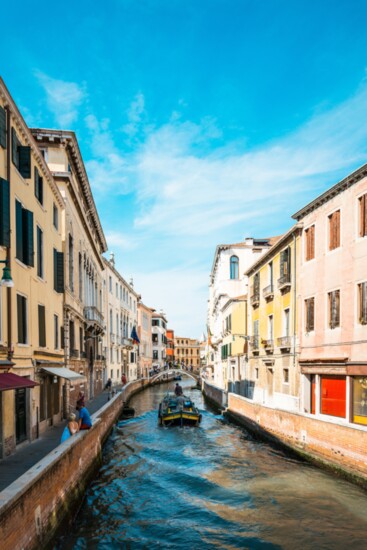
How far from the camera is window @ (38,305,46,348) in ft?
50.1

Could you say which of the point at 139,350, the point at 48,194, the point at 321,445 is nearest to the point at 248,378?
the point at 321,445

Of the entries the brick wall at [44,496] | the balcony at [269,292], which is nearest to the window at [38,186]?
the brick wall at [44,496]

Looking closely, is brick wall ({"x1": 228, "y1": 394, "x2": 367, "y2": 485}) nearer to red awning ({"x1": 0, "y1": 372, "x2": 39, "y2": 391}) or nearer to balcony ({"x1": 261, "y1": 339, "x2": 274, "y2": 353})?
balcony ({"x1": 261, "y1": 339, "x2": 274, "y2": 353})

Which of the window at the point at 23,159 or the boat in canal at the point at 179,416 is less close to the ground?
the window at the point at 23,159

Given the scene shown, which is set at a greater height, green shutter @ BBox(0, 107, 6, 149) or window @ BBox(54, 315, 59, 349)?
green shutter @ BBox(0, 107, 6, 149)

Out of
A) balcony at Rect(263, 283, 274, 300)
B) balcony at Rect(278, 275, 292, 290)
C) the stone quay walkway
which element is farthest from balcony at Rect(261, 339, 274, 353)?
the stone quay walkway

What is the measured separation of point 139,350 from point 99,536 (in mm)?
52316

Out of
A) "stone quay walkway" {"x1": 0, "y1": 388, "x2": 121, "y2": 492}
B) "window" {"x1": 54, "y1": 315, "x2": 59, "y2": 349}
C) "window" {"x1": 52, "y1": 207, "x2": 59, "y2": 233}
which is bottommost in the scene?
"stone quay walkway" {"x1": 0, "y1": 388, "x2": 121, "y2": 492}

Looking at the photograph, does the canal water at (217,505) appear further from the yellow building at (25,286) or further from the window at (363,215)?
the window at (363,215)

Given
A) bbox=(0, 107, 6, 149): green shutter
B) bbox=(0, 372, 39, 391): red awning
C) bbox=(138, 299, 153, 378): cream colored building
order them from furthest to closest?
bbox=(138, 299, 153, 378): cream colored building
bbox=(0, 107, 6, 149): green shutter
bbox=(0, 372, 39, 391): red awning

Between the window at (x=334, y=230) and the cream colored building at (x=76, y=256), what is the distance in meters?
10.9

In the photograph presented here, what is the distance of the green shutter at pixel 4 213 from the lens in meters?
10.9

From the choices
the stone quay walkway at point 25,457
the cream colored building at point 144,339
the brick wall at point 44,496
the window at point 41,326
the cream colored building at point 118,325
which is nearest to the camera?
the brick wall at point 44,496

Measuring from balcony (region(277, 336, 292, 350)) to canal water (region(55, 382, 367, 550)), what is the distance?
179 inches
